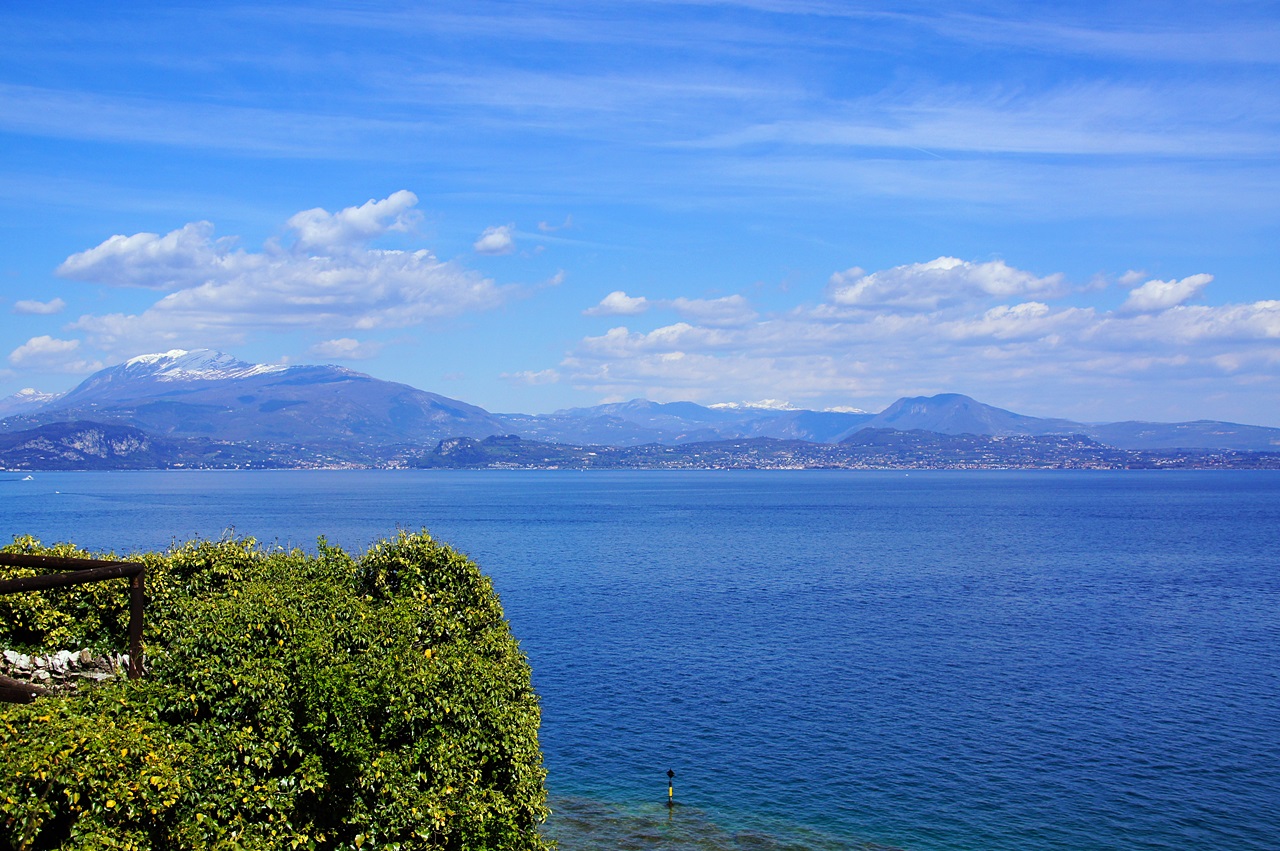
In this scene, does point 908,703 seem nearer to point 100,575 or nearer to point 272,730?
point 272,730

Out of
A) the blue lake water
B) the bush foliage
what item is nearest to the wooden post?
the bush foliage

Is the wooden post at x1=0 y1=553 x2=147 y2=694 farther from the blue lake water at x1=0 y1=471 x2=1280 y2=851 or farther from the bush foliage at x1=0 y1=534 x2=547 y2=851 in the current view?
the blue lake water at x1=0 y1=471 x2=1280 y2=851

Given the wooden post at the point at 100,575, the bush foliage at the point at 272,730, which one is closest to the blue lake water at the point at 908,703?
the bush foliage at the point at 272,730

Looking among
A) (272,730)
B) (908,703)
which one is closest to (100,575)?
(272,730)

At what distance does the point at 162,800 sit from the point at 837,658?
2602 inches

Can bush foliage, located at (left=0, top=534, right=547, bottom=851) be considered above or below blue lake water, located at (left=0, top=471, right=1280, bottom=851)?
above

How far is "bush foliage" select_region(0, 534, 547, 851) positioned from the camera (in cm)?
1981

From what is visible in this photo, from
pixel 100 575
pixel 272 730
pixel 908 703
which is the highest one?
pixel 100 575

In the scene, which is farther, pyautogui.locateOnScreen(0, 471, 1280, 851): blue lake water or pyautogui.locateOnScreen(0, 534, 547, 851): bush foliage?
pyautogui.locateOnScreen(0, 471, 1280, 851): blue lake water

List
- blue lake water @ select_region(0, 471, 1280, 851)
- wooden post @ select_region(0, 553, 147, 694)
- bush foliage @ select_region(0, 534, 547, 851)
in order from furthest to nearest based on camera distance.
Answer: blue lake water @ select_region(0, 471, 1280, 851), wooden post @ select_region(0, 553, 147, 694), bush foliage @ select_region(0, 534, 547, 851)

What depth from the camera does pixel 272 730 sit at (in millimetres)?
25391

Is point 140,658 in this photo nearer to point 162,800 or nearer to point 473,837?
point 162,800

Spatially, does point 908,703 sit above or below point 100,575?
below

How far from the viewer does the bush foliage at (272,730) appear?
65.0 feet
